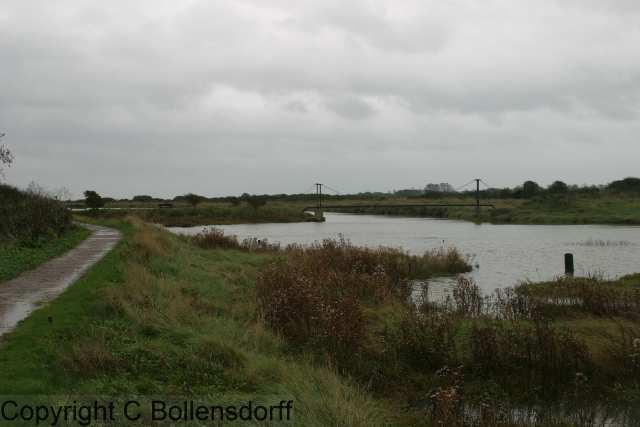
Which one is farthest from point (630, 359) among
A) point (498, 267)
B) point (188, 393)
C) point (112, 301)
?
point (498, 267)

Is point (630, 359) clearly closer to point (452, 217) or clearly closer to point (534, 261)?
point (534, 261)

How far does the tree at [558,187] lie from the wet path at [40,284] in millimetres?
114035

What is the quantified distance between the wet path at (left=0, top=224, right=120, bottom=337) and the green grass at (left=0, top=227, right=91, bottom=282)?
0.88 feet

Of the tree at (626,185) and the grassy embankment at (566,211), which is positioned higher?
the tree at (626,185)

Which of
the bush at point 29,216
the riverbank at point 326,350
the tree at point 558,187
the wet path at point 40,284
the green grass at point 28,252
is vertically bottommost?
the riverbank at point 326,350

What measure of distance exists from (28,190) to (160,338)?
28200mm

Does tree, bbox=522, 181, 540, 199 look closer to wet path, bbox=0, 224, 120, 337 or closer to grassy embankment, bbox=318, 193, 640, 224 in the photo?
grassy embankment, bbox=318, 193, 640, 224

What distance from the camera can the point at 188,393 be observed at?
744 cm

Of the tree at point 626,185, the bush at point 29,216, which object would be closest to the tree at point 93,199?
the bush at point 29,216

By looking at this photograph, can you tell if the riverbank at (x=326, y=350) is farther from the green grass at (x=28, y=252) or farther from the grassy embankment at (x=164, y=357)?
the green grass at (x=28, y=252)

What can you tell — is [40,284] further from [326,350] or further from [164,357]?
[326,350]

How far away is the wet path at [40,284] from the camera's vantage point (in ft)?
35.0

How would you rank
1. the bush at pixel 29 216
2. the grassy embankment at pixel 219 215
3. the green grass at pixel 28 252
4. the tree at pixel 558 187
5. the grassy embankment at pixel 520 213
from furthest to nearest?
the tree at pixel 558 187 → the grassy embankment at pixel 219 215 → the grassy embankment at pixel 520 213 → the bush at pixel 29 216 → the green grass at pixel 28 252

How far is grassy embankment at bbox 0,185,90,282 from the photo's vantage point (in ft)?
57.1
